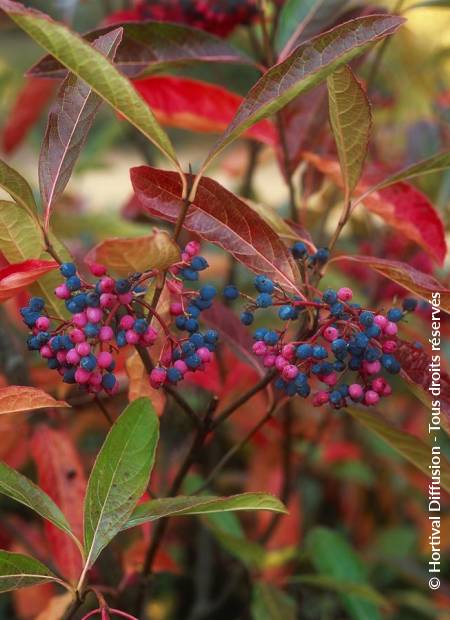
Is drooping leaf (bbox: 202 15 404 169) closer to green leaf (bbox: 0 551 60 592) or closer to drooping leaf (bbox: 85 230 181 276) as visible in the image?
drooping leaf (bbox: 85 230 181 276)

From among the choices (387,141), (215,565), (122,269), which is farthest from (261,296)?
(387,141)

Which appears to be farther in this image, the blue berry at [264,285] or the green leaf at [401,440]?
the green leaf at [401,440]

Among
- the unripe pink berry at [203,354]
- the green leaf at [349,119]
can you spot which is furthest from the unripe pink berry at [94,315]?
the green leaf at [349,119]

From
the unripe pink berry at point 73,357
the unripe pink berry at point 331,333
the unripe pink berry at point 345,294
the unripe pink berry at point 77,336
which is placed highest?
the unripe pink berry at point 345,294

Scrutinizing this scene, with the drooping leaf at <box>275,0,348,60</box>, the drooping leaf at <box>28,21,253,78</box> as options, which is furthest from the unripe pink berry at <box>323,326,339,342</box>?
the drooping leaf at <box>275,0,348,60</box>

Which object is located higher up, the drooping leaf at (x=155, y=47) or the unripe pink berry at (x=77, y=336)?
the drooping leaf at (x=155, y=47)

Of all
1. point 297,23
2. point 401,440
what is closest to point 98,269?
point 401,440

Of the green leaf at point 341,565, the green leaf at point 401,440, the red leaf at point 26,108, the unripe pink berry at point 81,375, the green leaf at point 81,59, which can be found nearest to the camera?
the green leaf at point 81,59

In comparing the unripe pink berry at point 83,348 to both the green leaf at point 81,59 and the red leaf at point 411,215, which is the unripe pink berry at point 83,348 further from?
the red leaf at point 411,215
